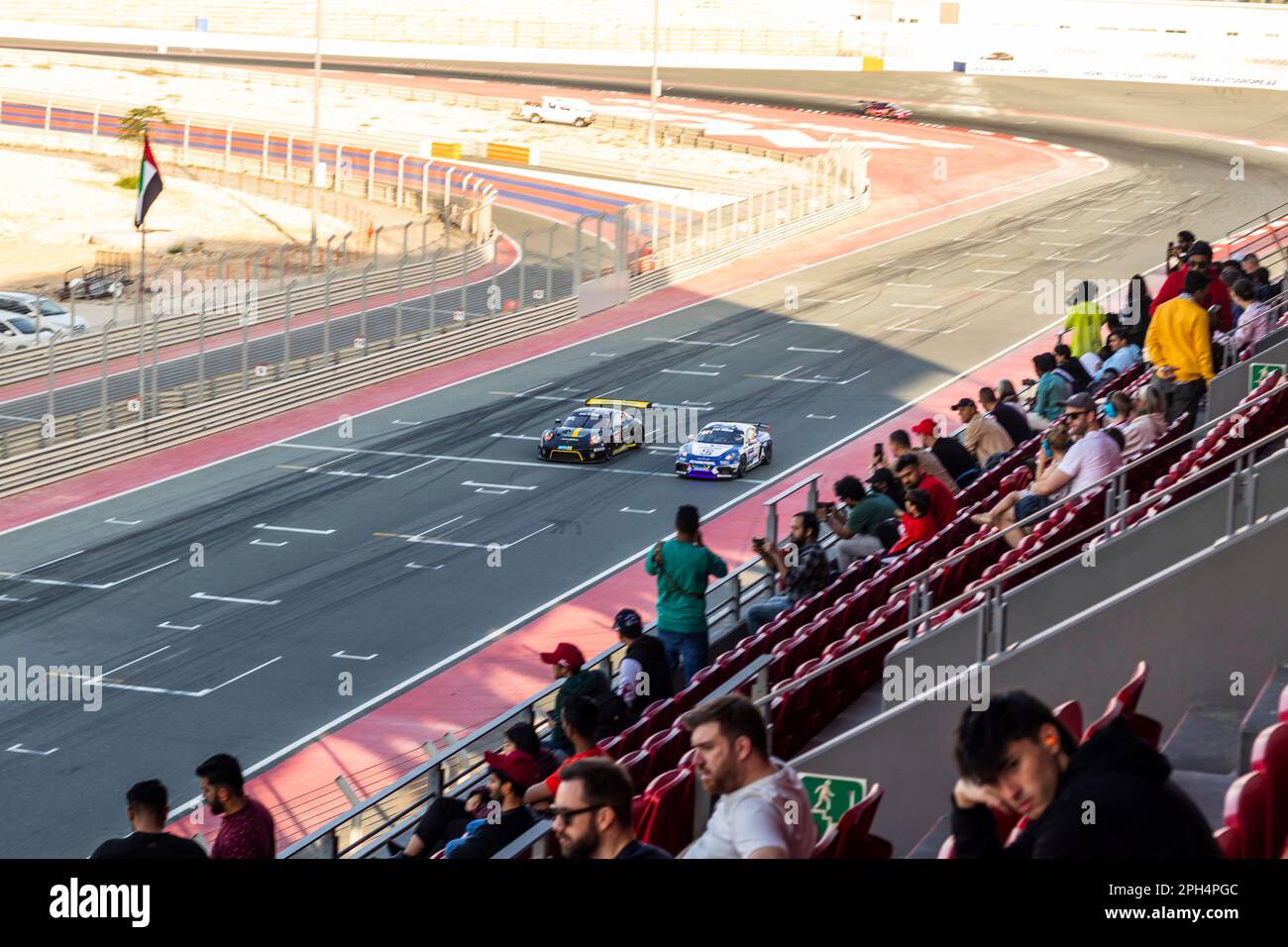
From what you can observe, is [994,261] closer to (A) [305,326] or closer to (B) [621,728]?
(A) [305,326]

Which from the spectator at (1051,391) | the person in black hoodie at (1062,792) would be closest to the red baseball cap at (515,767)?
the person in black hoodie at (1062,792)

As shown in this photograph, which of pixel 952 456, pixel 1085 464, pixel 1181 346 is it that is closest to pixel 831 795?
pixel 1085 464

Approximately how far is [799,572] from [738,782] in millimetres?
8432

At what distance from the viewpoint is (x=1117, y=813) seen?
16.1 ft

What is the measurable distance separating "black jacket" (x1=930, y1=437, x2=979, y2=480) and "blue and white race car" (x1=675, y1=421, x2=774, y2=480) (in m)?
10.8

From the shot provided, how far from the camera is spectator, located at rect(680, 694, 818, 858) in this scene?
19.0 ft

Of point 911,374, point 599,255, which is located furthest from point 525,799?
point 599,255

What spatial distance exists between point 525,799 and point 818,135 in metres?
61.8

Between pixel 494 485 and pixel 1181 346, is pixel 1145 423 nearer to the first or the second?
pixel 1181 346

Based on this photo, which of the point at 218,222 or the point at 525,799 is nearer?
the point at 525,799

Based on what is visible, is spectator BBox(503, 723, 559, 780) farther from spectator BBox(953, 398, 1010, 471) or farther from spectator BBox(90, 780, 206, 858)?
spectator BBox(953, 398, 1010, 471)

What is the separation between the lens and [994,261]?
47.8 metres

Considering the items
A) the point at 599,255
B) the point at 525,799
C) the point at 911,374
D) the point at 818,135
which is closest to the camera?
the point at 525,799

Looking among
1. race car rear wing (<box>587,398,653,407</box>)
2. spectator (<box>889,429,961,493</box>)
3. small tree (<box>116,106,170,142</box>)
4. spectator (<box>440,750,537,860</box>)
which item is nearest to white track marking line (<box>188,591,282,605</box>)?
spectator (<box>889,429,961,493</box>)
